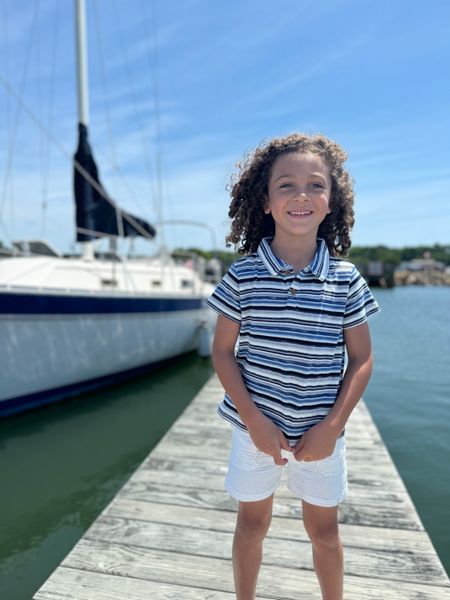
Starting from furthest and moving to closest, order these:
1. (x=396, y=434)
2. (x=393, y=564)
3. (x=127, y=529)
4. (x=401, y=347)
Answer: (x=401, y=347) < (x=396, y=434) < (x=127, y=529) < (x=393, y=564)

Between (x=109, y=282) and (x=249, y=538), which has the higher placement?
(x=109, y=282)

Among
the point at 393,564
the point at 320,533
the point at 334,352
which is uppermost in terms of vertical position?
the point at 334,352

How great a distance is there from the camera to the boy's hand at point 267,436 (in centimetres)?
151

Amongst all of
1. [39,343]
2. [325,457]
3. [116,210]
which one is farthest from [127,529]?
[116,210]

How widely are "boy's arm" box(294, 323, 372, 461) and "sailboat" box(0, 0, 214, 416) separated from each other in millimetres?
4769

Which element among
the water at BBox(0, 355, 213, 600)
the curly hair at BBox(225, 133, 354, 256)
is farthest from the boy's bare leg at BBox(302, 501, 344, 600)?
the water at BBox(0, 355, 213, 600)

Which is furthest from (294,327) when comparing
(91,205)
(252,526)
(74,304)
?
(91,205)

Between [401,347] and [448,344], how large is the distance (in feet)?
5.14

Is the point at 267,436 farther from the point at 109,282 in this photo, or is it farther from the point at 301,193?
the point at 109,282

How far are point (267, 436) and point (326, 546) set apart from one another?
483 millimetres

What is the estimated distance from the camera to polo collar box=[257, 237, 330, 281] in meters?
1.57

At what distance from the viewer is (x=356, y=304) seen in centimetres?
158

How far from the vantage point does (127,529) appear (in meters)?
2.64

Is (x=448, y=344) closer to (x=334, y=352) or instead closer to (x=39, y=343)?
(x=39, y=343)
